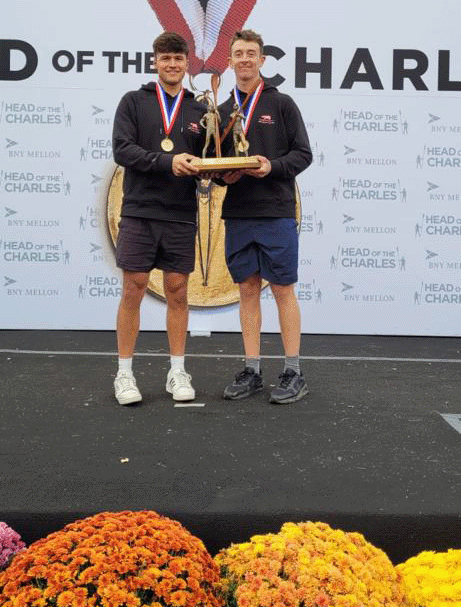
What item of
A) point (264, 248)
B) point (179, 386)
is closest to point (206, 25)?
point (264, 248)

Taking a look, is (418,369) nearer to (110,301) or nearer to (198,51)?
(110,301)

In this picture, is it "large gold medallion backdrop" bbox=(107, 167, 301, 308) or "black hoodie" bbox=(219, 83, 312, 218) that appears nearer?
"black hoodie" bbox=(219, 83, 312, 218)

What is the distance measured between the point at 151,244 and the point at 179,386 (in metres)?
0.53

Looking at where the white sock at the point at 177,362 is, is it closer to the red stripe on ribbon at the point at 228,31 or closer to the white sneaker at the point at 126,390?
the white sneaker at the point at 126,390

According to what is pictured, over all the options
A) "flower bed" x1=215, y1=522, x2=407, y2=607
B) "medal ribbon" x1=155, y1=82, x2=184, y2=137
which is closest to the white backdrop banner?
"medal ribbon" x1=155, y1=82, x2=184, y2=137

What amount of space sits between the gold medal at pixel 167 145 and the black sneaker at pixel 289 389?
36.4 inches

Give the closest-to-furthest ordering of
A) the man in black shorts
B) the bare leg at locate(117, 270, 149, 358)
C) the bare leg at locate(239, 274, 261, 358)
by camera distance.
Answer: the man in black shorts
the bare leg at locate(117, 270, 149, 358)
the bare leg at locate(239, 274, 261, 358)

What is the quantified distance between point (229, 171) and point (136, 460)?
1.14 m

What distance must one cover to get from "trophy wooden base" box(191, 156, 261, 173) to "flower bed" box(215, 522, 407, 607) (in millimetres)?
1446

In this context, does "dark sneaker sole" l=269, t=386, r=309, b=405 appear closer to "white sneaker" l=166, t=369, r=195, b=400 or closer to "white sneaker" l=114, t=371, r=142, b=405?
"white sneaker" l=166, t=369, r=195, b=400

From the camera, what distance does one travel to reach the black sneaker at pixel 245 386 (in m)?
3.02

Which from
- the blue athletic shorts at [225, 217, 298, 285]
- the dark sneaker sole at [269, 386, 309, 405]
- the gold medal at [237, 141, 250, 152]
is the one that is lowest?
the dark sneaker sole at [269, 386, 309, 405]

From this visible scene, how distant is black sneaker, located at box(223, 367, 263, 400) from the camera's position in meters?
3.02

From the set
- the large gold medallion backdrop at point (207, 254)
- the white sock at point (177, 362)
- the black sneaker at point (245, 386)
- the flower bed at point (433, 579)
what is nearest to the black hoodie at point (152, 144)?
the white sock at point (177, 362)
